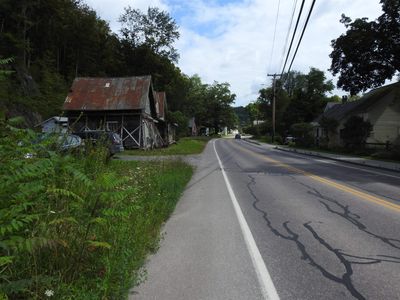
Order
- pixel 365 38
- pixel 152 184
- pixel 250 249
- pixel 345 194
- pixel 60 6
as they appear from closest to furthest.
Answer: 1. pixel 250 249
2. pixel 152 184
3. pixel 345 194
4. pixel 365 38
5. pixel 60 6

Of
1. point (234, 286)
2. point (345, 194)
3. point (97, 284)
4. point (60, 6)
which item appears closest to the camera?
point (97, 284)

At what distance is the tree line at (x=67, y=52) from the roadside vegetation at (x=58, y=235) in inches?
1202

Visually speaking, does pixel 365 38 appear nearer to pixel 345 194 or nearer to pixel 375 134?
pixel 375 134

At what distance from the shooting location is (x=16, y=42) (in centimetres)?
4409

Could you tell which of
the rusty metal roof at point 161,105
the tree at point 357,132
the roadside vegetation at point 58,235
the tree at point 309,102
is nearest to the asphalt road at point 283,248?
the roadside vegetation at point 58,235

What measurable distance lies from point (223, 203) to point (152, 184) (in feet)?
6.18

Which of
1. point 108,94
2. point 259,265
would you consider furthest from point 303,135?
point 259,265

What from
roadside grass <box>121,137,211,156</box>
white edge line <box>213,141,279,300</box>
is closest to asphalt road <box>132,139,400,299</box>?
white edge line <box>213,141,279,300</box>

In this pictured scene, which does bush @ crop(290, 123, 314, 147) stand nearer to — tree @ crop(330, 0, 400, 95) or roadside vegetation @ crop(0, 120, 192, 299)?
tree @ crop(330, 0, 400, 95)

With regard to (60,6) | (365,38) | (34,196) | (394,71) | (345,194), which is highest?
(60,6)

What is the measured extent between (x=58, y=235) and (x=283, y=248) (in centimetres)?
349

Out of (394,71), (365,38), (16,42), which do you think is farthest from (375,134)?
(16,42)

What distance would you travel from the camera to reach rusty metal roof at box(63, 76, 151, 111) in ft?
129

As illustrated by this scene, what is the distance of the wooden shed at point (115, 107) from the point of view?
→ 39.2 metres
